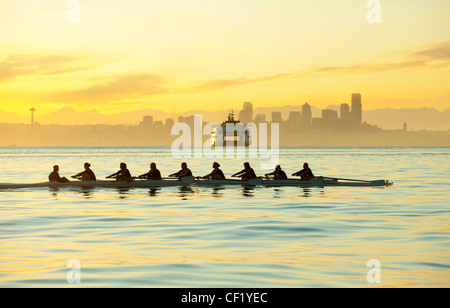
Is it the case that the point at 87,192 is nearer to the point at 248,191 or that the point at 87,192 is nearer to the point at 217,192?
the point at 217,192

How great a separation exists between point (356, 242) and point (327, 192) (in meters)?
21.5

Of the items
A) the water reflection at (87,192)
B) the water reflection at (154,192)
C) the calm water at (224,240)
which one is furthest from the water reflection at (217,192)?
the water reflection at (87,192)

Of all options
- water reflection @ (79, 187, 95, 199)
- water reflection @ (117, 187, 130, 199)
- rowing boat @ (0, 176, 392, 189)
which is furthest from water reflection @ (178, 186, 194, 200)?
water reflection @ (79, 187, 95, 199)

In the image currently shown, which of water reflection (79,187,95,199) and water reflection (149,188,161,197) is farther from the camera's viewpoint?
water reflection (149,188,161,197)

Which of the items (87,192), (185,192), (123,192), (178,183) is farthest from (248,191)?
(87,192)

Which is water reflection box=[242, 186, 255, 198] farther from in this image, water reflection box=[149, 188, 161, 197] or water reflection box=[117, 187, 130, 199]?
water reflection box=[117, 187, 130, 199]

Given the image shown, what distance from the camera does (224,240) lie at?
20.1 m

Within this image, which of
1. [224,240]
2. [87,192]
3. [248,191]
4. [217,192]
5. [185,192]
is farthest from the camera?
[248,191]

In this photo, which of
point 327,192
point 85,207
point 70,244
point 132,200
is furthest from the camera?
point 327,192

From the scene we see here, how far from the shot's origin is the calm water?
14.5 m

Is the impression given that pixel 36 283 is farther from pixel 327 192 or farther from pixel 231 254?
pixel 327 192
